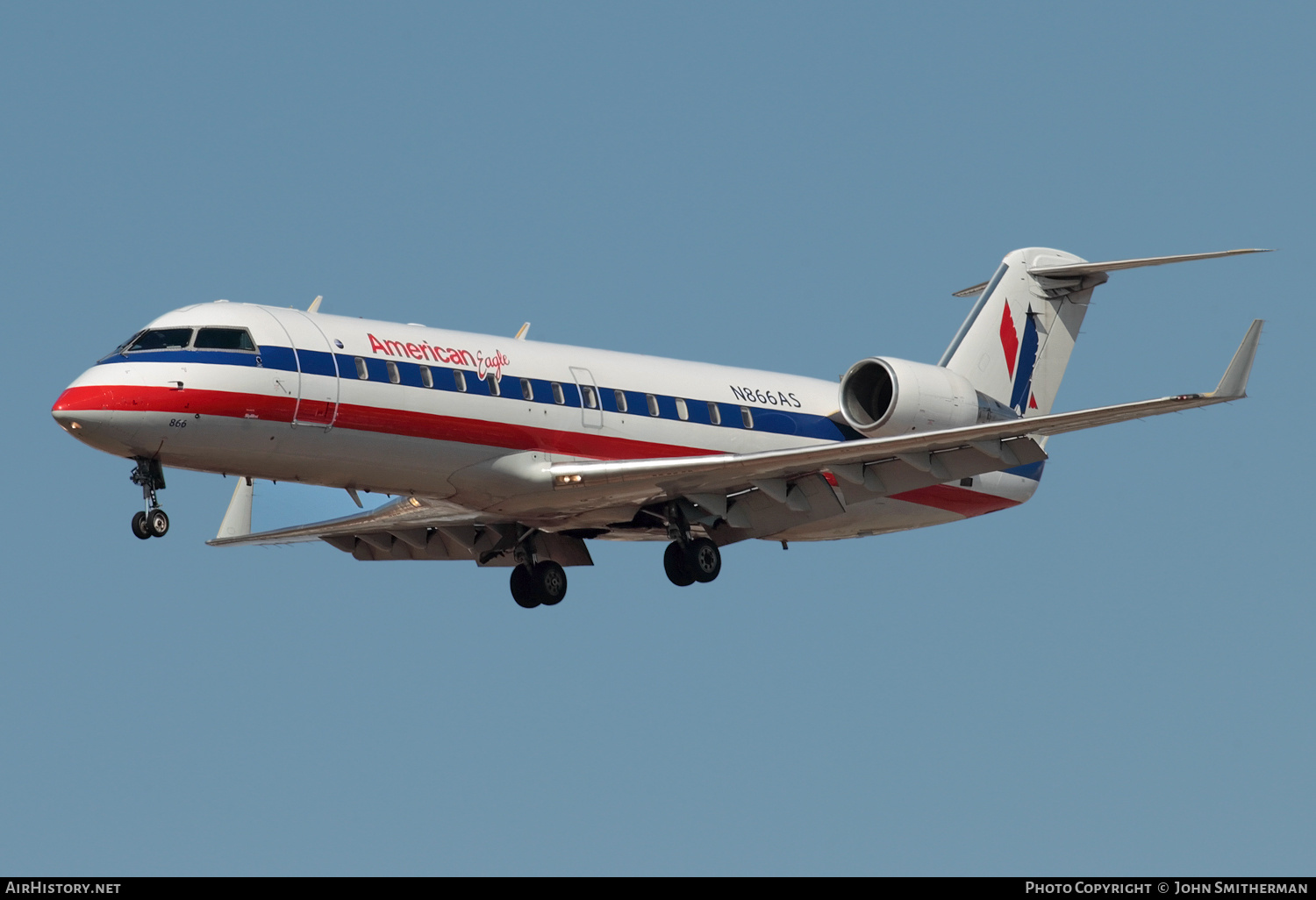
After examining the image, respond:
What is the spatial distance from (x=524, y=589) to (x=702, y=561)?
356 cm

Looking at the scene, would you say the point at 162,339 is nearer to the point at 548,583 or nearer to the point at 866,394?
the point at 548,583

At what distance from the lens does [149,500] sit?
2344 cm

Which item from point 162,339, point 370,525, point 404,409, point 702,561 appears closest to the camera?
point 162,339

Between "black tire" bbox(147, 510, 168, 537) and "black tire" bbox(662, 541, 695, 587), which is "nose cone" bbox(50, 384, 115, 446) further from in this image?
"black tire" bbox(662, 541, 695, 587)

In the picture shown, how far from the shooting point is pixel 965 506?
102 feet

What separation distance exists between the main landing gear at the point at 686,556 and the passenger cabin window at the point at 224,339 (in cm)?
703

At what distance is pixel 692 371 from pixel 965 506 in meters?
5.91

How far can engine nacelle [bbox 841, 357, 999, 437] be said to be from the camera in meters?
28.2

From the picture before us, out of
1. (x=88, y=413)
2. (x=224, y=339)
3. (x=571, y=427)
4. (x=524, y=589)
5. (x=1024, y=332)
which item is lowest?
(x=88, y=413)

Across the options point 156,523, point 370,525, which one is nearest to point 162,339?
point 156,523

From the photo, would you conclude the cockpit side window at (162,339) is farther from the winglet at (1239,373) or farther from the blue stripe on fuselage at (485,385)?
the winglet at (1239,373)

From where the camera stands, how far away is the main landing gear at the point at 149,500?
2308 cm

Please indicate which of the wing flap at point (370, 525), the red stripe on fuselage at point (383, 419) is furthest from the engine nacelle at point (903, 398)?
the wing flap at point (370, 525)

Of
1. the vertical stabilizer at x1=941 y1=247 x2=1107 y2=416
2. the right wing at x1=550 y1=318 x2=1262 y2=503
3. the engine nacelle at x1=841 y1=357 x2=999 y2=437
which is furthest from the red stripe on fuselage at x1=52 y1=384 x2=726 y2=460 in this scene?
the vertical stabilizer at x1=941 y1=247 x2=1107 y2=416
